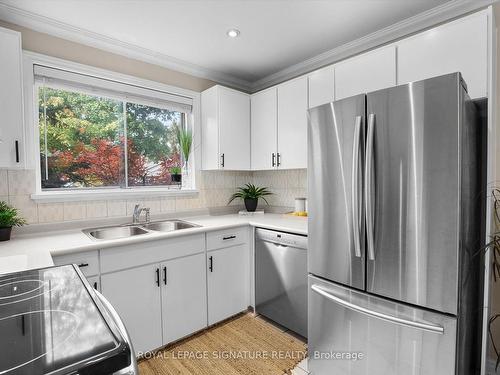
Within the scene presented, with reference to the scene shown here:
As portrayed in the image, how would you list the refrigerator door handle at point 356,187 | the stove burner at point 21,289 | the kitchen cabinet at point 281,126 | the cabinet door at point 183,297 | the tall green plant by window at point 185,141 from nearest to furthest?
the stove burner at point 21,289, the refrigerator door handle at point 356,187, the cabinet door at point 183,297, the kitchen cabinet at point 281,126, the tall green plant by window at point 185,141

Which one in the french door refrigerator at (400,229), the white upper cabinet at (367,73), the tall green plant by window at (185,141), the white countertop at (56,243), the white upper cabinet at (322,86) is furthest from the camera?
the tall green plant by window at (185,141)

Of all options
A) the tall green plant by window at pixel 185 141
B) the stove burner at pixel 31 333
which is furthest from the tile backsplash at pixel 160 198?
the stove burner at pixel 31 333

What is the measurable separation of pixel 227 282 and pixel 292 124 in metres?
1.61

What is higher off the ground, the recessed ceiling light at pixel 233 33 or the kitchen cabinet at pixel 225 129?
the recessed ceiling light at pixel 233 33

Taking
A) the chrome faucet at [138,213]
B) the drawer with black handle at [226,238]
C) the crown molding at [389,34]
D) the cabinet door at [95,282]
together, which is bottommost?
the cabinet door at [95,282]

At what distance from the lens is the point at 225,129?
2.94 meters

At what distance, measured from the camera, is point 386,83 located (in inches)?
79.8

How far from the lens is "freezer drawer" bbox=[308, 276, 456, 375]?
1319mm

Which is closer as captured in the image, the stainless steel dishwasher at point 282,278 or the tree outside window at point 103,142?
the stainless steel dishwasher at point 282,278

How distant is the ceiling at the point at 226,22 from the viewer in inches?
76.9

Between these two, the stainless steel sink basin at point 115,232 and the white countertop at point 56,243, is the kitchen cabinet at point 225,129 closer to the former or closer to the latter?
the white countertop at point 56,243

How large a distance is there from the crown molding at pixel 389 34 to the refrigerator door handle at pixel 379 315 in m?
2.08

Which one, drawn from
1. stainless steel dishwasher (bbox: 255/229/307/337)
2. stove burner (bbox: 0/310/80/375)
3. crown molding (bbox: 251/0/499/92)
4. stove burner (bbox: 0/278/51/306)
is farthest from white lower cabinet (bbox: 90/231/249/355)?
crown molding (bbox: 251/0/499/92)

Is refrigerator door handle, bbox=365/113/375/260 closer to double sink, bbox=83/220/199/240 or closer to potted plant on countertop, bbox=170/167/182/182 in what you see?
double sink, bbox=83/220/199/240
